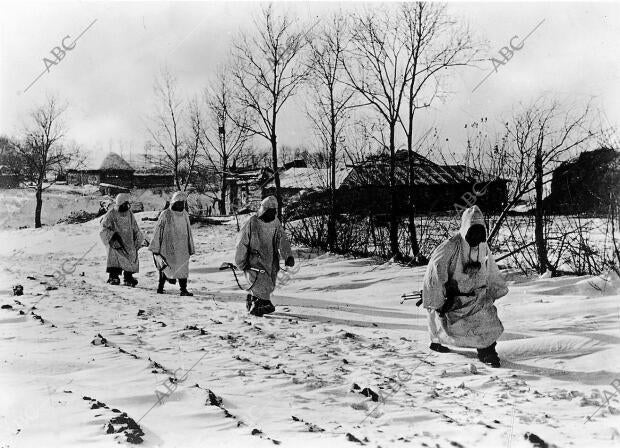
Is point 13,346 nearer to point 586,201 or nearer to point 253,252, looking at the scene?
point 253,252

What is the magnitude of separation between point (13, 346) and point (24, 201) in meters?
44.1

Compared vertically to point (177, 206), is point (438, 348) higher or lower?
lower

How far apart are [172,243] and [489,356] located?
6793 mm

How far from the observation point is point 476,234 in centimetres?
553

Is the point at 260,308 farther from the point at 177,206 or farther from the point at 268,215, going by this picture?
the point at 177,206

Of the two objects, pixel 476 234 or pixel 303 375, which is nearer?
pixel 303 375

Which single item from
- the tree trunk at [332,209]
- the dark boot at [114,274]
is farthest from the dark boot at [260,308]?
the tree trunk at [332,209]

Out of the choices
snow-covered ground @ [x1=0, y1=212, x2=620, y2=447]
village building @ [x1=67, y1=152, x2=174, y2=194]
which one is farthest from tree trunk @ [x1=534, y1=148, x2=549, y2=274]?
village building @ [x1=67, y1=152, x2=174, y2=194]

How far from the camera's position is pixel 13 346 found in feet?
18.4

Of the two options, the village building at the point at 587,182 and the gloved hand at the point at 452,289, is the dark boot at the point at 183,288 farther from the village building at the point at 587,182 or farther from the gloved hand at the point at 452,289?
the village building at the point at 587,182

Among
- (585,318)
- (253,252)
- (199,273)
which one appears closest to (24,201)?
(199,273)

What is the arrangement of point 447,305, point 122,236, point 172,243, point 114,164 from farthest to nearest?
point 114,164, point 122,236, point 172,243, point 447,305

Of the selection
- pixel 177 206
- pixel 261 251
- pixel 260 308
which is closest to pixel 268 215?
pixel 261 251

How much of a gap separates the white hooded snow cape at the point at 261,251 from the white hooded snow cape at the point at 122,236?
4.17 metres
